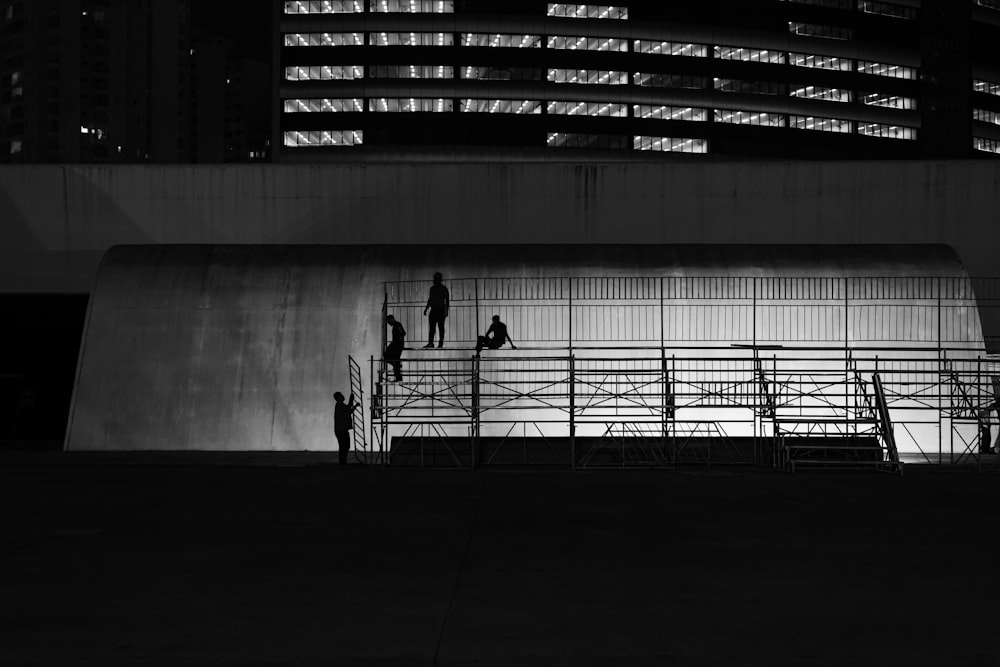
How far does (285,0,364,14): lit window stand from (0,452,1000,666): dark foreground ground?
110 m

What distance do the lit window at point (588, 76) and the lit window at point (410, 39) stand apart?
39.3ft

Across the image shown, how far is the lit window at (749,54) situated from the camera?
130m

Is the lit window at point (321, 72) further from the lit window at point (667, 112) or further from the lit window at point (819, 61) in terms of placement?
the lit window at point (819, 61)

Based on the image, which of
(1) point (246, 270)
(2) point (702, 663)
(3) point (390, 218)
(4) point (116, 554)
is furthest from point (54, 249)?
(2) point (702, 663)

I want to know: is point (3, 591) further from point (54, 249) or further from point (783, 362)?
point (54, 249)

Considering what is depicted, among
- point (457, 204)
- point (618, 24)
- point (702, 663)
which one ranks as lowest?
point (702, 663)

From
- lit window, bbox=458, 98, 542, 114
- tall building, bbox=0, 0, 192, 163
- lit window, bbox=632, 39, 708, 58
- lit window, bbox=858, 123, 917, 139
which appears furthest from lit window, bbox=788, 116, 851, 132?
tall building, bbox=0, 0, 192, 163

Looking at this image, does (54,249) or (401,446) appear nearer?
(401,446)

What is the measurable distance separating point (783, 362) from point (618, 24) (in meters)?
102

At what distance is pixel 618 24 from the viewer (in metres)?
126

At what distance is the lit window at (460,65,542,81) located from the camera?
404 feet

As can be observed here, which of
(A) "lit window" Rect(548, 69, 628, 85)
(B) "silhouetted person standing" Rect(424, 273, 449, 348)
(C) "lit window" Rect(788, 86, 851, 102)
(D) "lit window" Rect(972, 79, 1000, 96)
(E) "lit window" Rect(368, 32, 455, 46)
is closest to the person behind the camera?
(B) "silhouetted person standing" Rect(424, 273, 449, 348)

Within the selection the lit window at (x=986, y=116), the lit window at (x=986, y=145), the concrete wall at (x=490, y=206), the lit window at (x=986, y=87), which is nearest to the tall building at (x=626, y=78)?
the lit window at (x=986, y=116)

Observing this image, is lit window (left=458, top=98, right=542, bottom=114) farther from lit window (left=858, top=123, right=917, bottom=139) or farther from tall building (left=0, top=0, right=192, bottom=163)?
tall building (left=0, top=0, right=192, bottom=163)
